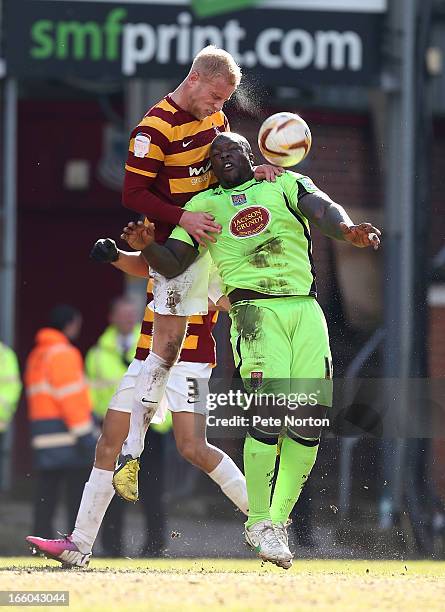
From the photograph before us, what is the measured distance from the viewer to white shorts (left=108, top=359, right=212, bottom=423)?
7602mm

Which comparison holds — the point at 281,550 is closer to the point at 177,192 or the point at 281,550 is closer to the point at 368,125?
the point at 177,192

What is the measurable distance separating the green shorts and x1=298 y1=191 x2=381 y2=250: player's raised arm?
0.42 meters

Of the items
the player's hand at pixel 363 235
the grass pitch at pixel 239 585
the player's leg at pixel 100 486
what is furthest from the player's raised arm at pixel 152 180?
the grass pitch at pixel 239 585

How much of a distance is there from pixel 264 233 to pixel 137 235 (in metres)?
0.58

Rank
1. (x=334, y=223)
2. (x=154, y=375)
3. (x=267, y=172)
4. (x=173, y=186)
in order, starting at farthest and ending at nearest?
(x=154, y=375), (x=173, y=186), (x=267, y=172), (x=334, y=223)

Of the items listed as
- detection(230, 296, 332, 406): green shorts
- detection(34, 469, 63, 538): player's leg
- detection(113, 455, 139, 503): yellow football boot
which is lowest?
detection(34, 469, 63, 538): player's leg

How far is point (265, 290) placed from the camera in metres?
7.24

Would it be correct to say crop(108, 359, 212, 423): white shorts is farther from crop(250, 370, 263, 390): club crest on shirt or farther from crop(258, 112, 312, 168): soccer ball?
crop(258, 112, 312, 168): soccer ball

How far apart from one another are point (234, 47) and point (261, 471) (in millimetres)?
4757

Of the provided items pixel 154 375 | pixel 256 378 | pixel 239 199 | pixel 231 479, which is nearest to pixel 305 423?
pixel 256 378

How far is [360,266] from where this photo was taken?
9094 millimetres

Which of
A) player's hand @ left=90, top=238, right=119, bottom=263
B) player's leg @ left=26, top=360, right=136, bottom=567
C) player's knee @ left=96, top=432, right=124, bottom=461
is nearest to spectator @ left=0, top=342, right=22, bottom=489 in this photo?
player's leg @ left=26, top=360, right=136, bottom=567

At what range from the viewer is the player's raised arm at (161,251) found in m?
7.17

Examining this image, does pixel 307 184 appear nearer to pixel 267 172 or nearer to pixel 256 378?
pixel 267 172
